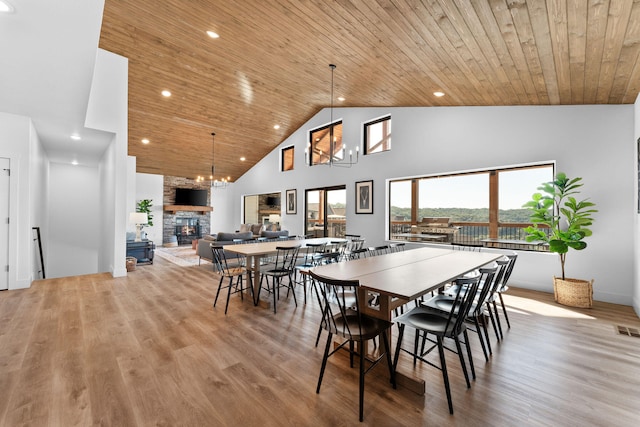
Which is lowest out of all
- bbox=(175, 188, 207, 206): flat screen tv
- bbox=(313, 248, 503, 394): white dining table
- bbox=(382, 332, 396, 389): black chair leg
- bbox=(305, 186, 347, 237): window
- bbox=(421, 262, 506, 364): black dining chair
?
bbox=(382, 332, 396, 389): black chair leg

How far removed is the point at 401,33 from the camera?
9.71ft

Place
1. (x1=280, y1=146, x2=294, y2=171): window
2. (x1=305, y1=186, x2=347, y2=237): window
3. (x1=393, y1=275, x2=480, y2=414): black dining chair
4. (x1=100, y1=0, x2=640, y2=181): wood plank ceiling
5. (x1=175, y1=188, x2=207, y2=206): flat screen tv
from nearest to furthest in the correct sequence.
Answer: (x1=393, y1=275, x2=480, y2=414): black dining chair < (x1=100, y1=0, x2=640, y2=181): wood plank ceiling < (x1=305, y1=186, x2=347, y2=237): window < (x1=280, y1=146, x2=294, y2=171): window < (x1=175, y1=188, x2=207, y2=206): flat screen tv

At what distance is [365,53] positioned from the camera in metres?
3.79

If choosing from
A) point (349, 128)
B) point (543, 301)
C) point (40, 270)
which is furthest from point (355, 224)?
point (40, 270)

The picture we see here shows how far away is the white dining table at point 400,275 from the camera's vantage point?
1927 millimetres

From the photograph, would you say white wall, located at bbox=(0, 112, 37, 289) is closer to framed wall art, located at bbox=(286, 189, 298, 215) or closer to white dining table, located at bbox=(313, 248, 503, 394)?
white dining table, located at bbox=(313, 248, 503, 394)

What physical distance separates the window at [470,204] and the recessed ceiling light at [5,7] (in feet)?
19.6

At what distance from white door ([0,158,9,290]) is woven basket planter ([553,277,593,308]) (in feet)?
27.4

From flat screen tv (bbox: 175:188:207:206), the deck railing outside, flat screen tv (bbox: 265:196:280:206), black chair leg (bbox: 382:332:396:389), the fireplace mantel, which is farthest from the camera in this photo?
flat screen tv (bbox: 175:188:207:206)

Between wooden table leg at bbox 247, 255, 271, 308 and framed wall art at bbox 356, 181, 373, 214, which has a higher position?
framed wall art at bbox 356, 181, 373, 214

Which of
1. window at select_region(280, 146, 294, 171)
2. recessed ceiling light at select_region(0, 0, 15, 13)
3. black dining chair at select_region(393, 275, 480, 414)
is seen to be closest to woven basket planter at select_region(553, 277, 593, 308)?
black dining chair at select_region(393, 275, 480, 414)

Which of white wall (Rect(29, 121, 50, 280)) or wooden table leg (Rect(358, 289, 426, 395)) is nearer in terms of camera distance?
wooden table leg (Rect(358, 289, 426, 395))

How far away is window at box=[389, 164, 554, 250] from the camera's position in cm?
486

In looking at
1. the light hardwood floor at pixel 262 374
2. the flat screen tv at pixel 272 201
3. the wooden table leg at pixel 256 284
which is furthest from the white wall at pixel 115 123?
the flat screen tv at pixel 272 201
